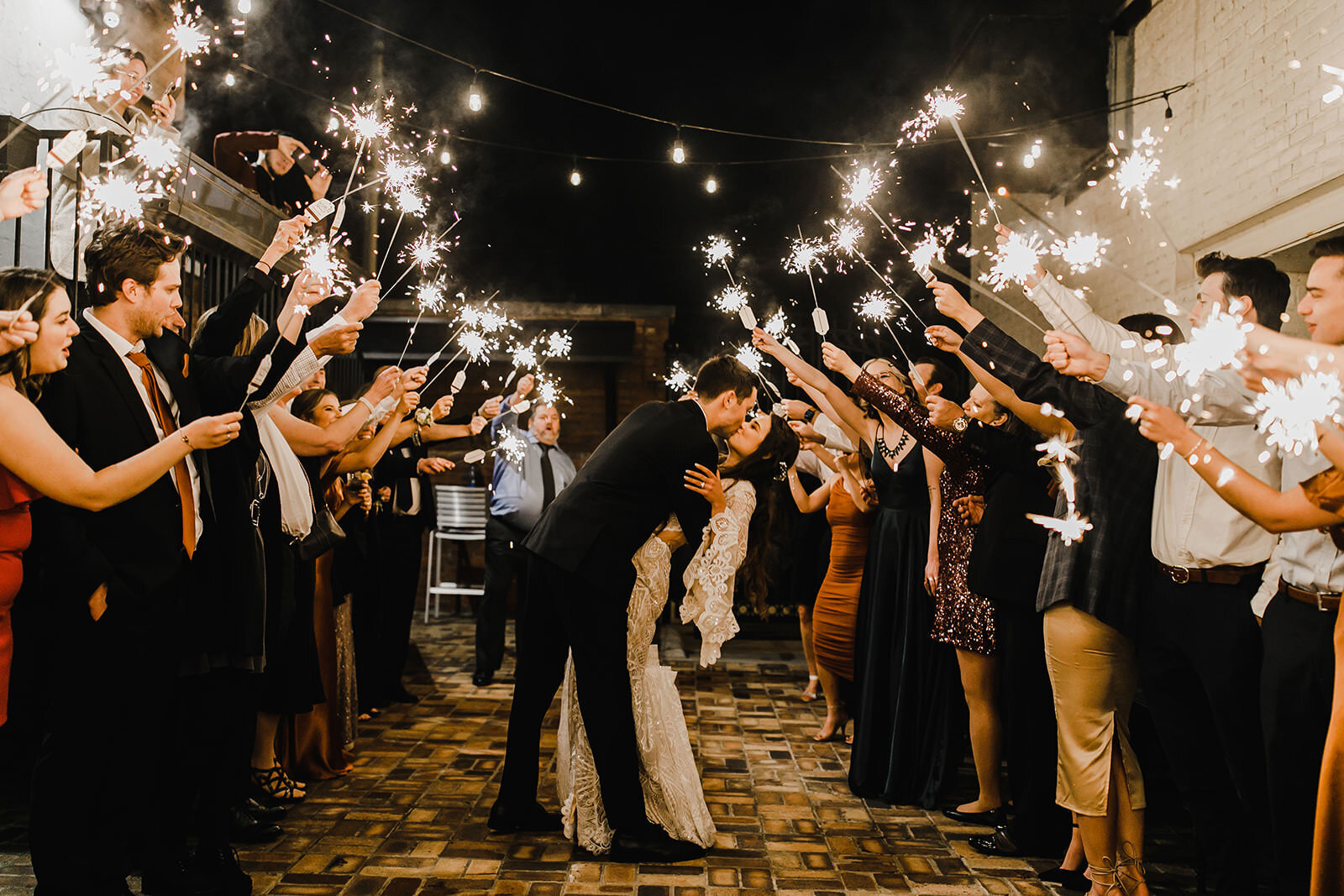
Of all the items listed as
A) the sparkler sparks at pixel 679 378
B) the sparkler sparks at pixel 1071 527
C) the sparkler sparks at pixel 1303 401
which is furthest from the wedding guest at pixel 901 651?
the sparkler sparks at pixel 679 378

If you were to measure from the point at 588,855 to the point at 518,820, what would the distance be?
348mm

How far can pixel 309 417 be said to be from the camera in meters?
4.02

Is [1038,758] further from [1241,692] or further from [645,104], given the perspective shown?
[645,104]

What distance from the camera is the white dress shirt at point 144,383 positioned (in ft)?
8.16

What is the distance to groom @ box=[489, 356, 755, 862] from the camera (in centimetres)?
326

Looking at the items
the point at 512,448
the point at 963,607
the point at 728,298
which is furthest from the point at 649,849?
the point at 728,298

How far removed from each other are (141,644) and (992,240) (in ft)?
30.4

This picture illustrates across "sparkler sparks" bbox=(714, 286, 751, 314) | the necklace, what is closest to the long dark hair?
the necklace

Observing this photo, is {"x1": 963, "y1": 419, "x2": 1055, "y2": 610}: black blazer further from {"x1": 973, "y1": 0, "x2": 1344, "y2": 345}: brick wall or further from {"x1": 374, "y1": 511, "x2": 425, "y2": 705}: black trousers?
{"x1": 374, "y1": 511, "x2": 425, "y2": 705}: black trousers

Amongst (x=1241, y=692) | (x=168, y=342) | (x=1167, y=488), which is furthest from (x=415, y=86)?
(x=1241, y=692)

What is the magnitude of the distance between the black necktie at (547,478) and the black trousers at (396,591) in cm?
97

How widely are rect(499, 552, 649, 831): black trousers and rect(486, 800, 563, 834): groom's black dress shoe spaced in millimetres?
25

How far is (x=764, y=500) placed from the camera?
22.6ft

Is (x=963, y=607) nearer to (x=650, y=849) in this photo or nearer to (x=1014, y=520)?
(x=1014, y=520)
